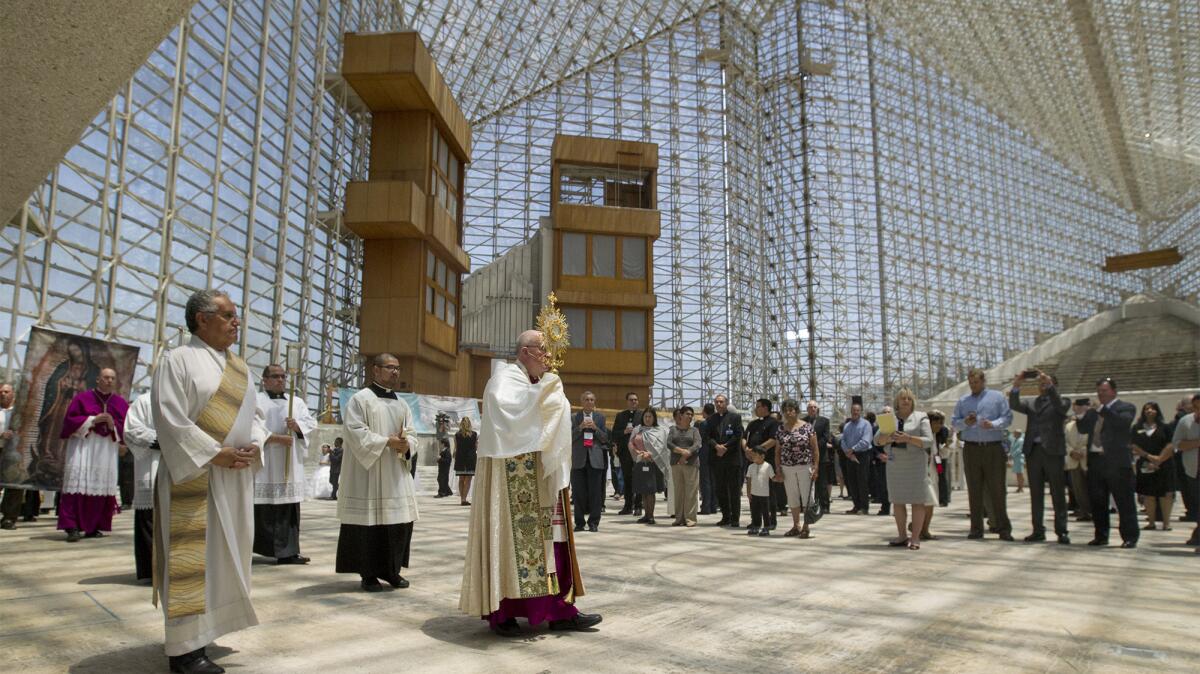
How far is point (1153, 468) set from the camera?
8.93 meters

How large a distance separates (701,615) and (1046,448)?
16.5 ft

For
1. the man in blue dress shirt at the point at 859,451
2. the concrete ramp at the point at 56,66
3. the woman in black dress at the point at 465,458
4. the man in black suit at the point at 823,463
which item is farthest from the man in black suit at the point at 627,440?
the concrete ramp at the point at 56,66

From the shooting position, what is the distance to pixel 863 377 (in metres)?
35.9

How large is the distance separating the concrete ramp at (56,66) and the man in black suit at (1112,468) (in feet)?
25.9

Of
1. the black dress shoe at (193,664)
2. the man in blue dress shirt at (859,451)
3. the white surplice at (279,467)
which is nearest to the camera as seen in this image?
the black dress shoe at (193,664)

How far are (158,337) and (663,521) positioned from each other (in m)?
10.9

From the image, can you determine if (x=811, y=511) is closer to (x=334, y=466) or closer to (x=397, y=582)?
(x=397, y=582)

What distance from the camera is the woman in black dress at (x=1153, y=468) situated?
8984mm

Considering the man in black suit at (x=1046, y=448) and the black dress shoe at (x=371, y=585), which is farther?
the man in black suit at (x=1046, y=448)

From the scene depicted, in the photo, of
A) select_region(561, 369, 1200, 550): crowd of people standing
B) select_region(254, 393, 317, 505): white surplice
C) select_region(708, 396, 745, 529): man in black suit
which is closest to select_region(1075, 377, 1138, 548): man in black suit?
select_region(561, 369, 1200, 550): crowd of people standing

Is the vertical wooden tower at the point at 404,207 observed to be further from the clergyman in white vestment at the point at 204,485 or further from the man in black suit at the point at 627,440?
the clergyman in white vestment at the point at 204,485

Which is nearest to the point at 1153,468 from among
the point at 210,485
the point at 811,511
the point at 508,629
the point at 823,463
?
the point at 811,511

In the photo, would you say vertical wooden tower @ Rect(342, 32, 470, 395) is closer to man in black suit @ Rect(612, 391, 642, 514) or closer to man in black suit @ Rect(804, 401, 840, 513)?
man in black suit @ Rect(612, 391, 642, 514)

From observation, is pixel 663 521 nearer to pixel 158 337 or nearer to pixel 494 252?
pixel 158 337
